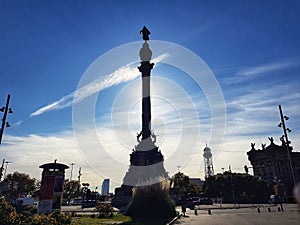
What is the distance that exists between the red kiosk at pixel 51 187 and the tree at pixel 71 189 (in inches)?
2525

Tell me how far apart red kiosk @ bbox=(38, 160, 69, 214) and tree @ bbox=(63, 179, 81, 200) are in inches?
2525

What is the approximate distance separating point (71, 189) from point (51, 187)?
68945 millimetres

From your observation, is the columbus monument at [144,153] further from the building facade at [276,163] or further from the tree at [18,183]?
the building facade at [276,163]

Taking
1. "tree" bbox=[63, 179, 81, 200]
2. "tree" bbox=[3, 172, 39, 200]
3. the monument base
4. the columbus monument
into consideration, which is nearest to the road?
the monument base

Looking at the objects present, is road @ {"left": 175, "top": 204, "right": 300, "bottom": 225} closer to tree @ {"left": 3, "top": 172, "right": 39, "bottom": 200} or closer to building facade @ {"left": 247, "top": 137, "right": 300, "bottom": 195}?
building facade @ {"left": 247, "top": 137, "right": 300, "bottom": 195}

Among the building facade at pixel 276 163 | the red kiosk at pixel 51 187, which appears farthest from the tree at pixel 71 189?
the red kiosk at pixel 51 187

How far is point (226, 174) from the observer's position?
6981cm

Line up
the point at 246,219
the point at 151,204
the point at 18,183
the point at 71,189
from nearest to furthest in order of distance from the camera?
the point at 246,219 → the point at 151,204 → the point at 18,183 → the point at 71,189

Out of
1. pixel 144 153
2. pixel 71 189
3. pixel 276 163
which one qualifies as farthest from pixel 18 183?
pixel 276 163

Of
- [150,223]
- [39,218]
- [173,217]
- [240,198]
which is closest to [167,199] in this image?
[173,217]

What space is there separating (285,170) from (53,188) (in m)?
72.1

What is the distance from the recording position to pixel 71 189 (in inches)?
3226

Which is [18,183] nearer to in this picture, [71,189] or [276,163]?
[71,189]

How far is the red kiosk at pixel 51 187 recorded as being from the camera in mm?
18453
